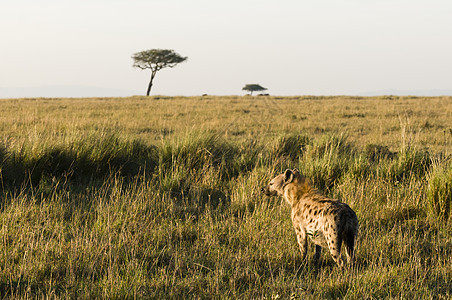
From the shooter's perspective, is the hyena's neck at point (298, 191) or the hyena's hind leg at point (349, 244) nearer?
the hyena's hind leg at point (349, 244)

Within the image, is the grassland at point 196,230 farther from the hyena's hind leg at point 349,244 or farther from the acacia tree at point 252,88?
the acacia tree at point 252,88

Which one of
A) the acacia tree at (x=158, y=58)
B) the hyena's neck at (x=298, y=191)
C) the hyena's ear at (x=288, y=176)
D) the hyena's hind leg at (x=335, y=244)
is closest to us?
the hyena's hind leg at (x=335, y=244)

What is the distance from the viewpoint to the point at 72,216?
5.32 metres

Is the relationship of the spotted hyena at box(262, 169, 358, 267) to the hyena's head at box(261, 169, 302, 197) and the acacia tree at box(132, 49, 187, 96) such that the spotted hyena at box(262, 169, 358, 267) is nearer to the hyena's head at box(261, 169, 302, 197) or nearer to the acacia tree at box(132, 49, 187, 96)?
the hyena's head at box(261, 169, 302, 197)

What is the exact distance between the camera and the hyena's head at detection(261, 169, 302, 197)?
4720 mm

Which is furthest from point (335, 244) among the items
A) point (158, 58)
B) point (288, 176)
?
point (158, 58)

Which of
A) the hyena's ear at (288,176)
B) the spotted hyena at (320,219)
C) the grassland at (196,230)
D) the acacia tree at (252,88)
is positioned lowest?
the grassland at (196,230)

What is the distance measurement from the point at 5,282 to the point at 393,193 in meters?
5.32

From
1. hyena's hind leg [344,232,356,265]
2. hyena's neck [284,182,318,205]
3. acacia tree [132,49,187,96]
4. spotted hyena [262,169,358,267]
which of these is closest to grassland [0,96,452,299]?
hyena's hind leg [344,232,356,265]

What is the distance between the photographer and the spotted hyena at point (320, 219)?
363 cm

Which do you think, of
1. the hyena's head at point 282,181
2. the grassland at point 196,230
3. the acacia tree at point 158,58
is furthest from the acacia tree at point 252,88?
the hyena's head at point 282,181

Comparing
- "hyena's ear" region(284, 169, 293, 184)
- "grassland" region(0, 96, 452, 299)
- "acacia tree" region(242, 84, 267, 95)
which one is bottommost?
"grassland" region(0, 96, 452, 299)

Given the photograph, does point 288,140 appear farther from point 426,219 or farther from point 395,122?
point 395,122

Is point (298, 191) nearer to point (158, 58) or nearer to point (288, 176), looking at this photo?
point (288, 176)
